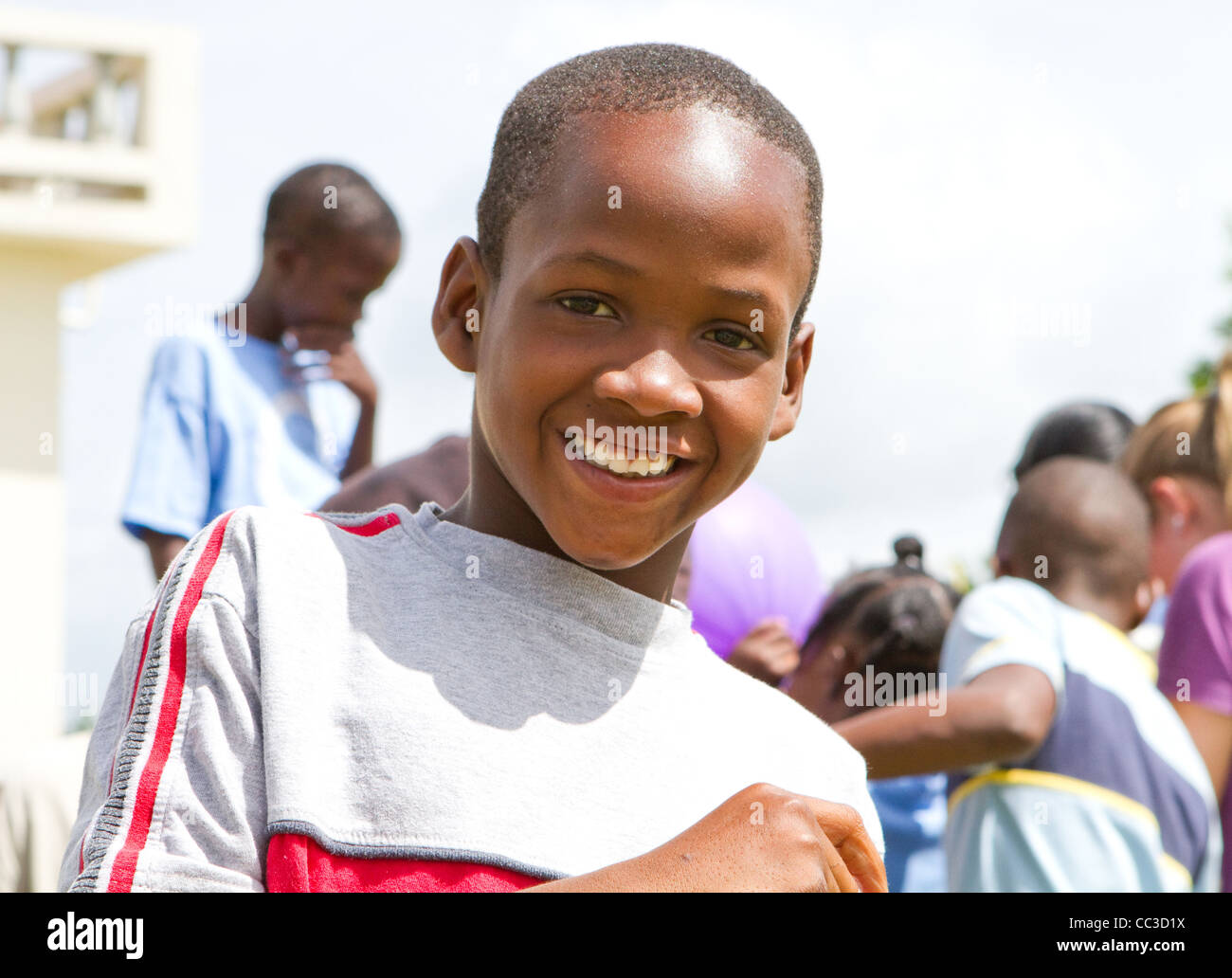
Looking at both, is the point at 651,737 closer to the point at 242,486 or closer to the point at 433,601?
the point at 433,601

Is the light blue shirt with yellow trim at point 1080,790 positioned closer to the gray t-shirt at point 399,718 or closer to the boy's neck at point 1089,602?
the boy's neck at point 1089,602

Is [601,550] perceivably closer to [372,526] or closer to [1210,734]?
[372,526]

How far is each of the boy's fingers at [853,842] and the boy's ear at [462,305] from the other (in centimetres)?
60

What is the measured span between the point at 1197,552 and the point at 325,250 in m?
2.32

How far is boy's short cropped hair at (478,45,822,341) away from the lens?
1.45 meters

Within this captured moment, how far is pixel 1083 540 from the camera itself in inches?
141

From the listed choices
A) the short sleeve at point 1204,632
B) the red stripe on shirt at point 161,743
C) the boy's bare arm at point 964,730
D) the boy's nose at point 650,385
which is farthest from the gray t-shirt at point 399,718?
the short sleeve at point 1204,632

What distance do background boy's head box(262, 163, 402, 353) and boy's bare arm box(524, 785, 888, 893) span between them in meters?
2.76

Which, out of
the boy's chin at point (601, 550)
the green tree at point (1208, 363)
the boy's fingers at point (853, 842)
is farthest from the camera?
the green tree at point (1208, 363)

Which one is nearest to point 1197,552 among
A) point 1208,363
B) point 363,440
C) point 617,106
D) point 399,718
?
point 363,440

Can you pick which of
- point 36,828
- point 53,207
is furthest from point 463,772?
point 53,207

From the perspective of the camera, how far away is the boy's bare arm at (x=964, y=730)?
301 centimetres
